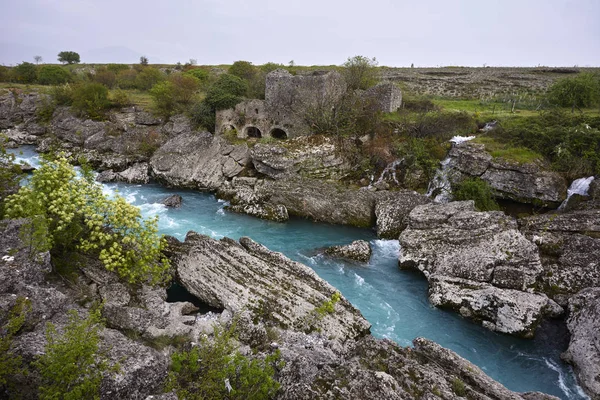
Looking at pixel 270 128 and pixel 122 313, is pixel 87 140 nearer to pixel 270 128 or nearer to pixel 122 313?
pixel 270 128

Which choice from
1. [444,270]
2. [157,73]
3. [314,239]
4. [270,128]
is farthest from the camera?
[157,73]

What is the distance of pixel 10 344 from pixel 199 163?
2675 cm

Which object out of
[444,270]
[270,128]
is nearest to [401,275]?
[444,270]

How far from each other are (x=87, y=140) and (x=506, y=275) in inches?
1628

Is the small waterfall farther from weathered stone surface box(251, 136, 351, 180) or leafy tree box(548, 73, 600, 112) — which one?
weathered stone surface box(251, 136, 351, 180)

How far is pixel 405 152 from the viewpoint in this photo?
29938 mm

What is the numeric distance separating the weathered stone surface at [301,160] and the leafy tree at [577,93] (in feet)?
74.0

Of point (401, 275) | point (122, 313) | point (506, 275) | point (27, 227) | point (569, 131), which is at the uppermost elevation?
point (569, 131)

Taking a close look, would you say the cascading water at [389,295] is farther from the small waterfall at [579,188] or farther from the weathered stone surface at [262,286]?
the small waterfall at [579,188]

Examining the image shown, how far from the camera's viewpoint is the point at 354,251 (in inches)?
810

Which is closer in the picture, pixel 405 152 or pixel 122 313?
pixel 122 313

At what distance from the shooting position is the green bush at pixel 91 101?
1692 inches

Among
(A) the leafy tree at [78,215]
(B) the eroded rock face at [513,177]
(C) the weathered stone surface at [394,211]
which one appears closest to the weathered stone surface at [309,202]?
(C) the weathered stone surface at [394,211]

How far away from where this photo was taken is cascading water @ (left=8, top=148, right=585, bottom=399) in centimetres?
1355
